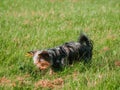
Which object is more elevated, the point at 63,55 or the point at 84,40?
the point at 84,40

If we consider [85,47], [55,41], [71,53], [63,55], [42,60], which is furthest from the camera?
[55,41]

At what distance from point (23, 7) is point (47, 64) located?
1076 cm

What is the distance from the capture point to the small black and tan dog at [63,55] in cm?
764

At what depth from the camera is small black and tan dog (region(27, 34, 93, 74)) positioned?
764cm

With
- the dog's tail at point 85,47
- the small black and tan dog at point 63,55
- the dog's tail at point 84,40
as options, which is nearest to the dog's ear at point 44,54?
the small black and tan dog at point 63,55

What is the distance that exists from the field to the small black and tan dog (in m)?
0.21

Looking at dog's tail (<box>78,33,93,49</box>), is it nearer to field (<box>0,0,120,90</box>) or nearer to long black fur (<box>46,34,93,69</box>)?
long black fur (<box>46,34,93,69</box>)

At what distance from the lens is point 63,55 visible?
8414 millimetres

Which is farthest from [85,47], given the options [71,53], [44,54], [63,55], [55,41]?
[55,41]

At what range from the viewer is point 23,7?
59.5ft

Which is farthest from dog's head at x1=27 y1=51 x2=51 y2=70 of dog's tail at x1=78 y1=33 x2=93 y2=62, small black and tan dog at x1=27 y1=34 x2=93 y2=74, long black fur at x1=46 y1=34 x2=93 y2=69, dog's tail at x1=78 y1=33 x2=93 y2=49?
dog's tail at x1=78 y1=33 x2=93 y2=49

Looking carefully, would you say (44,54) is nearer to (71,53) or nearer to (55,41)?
(71,53)

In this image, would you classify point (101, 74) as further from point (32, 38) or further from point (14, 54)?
point (32, 38)

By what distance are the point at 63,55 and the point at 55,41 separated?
2.14m
